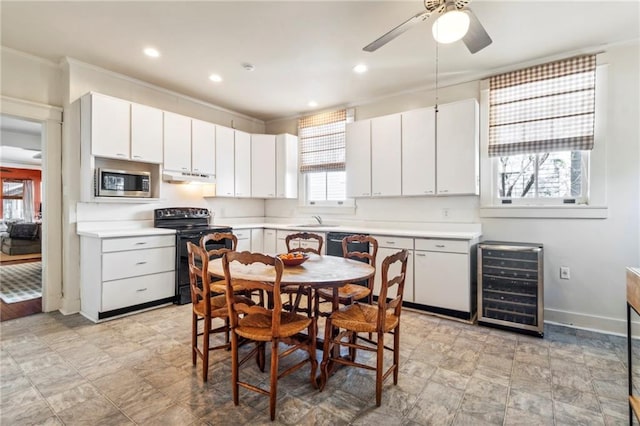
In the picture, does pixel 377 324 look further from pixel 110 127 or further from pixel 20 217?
pixel 20 217

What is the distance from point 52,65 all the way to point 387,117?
3909mm

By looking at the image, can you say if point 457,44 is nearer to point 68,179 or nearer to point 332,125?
point 332,125

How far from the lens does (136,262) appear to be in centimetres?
346

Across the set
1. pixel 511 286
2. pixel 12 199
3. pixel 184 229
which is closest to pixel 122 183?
pixel 184 229

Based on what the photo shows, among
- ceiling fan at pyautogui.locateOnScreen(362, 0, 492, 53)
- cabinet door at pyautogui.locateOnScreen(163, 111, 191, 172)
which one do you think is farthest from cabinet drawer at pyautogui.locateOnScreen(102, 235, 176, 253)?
ceiling fan at pyautogui.locateOnScreen(362, 0, 492, 53)

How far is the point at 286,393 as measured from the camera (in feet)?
6.62

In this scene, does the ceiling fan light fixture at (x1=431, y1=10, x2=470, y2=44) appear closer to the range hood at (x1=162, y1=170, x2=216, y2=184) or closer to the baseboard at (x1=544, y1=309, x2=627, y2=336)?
the baseboard at (x1=544, y1=309, x2=627, y2=336)

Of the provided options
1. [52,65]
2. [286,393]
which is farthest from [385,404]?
[52,65]

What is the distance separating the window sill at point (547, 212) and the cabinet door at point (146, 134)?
13.1 feet

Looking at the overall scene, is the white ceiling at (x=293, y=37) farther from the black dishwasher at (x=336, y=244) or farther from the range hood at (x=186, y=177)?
the black dishwasher at (x=336, y=244)

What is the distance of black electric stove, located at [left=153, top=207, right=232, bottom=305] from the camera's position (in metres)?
3.81

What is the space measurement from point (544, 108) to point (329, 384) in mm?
3435

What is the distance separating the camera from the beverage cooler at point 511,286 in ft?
9.73

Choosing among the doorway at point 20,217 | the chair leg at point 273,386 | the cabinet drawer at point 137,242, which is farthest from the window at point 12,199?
Answer: the chair leg at point 273,386
